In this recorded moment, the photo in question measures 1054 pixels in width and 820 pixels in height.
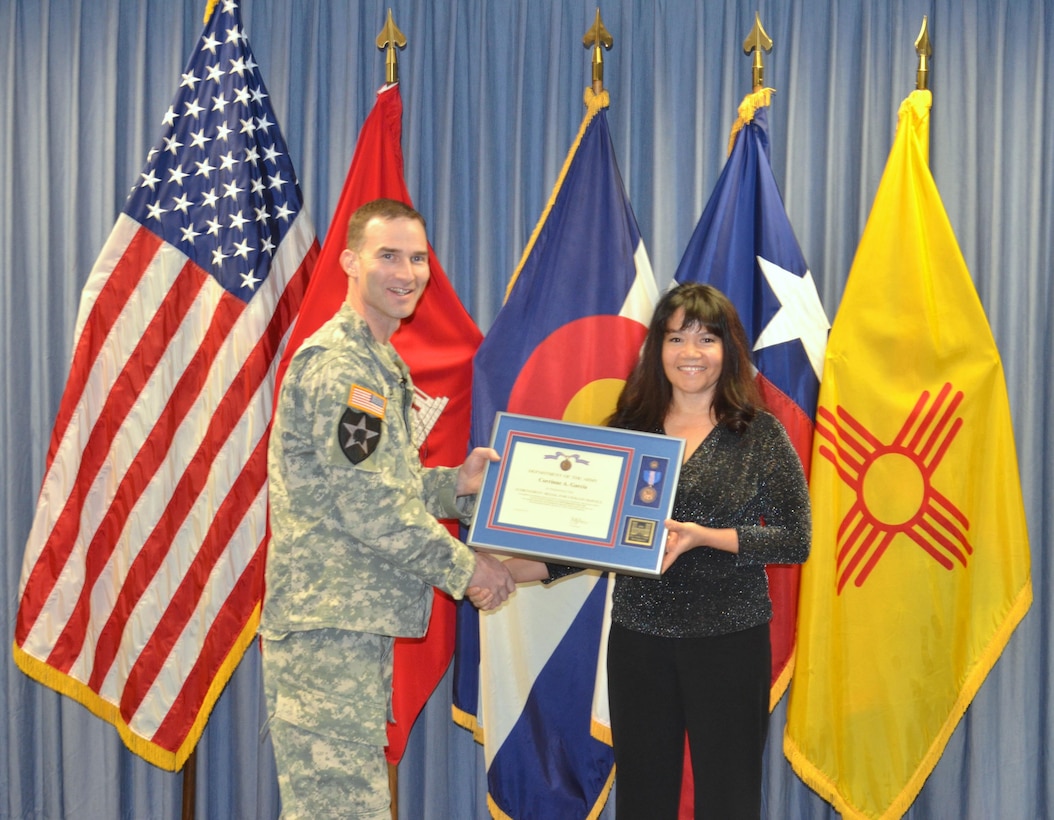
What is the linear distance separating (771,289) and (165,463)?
1988 millimetres

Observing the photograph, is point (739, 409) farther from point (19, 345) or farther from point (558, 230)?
point (19, 345)

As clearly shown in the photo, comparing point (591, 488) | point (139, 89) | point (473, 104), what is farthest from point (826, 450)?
point (139, 89)

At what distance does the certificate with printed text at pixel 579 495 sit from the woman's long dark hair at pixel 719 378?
188 millimetres

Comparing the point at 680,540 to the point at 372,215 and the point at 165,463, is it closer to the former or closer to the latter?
the point at 372,215

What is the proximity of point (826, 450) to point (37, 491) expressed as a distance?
278 cm

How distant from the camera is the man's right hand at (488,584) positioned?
2.45 metres

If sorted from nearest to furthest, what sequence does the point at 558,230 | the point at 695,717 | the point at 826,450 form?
the point at 695,717, the point at 826,450, the point at 558,230

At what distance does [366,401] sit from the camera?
7.38 ft

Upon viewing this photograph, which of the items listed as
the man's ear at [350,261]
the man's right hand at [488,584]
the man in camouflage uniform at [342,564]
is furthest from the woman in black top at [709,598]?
the man's ear at [350,261]

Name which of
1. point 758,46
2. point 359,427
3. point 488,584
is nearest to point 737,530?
point 488,584

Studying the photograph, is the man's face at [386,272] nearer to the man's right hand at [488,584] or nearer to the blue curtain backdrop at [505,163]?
the man's right hand at [488,584]

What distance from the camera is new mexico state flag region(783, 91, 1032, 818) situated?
122 inches

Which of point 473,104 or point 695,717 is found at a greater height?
point 473,104

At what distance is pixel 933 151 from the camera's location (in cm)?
352
